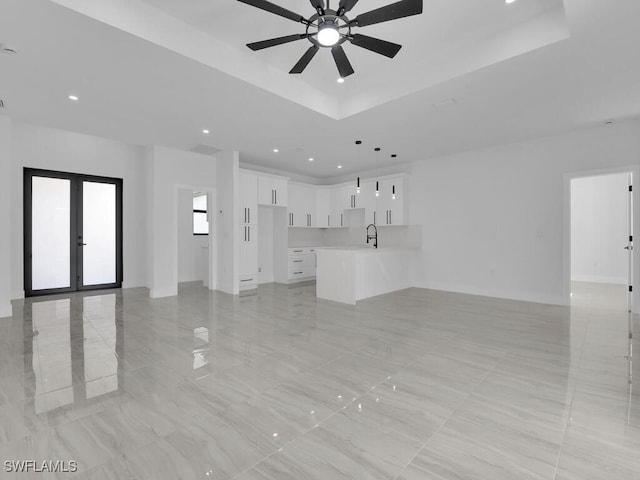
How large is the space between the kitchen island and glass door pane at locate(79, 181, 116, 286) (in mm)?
4763

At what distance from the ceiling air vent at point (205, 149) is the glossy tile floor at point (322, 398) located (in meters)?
3.55

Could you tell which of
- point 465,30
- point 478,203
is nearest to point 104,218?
point 465,30

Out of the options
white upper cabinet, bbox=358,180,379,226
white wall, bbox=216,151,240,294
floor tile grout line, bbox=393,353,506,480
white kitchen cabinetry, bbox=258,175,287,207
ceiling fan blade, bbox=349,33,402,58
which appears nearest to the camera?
floor tile grout line, bbox=393,353,506,480

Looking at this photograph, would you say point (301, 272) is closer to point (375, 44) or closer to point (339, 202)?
point (339, 202)

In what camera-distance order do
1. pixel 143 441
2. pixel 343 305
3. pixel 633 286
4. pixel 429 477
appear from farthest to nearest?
pixel 343 305 → pixel 633 286 → pixel 143 441 → pixel 429 477

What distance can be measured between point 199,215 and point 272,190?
8.19 feet

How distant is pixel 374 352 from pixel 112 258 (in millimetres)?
6485

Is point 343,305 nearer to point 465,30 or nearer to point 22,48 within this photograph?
point 465,30

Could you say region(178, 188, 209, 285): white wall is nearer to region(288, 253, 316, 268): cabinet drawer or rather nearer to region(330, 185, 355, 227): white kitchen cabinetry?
region(288, 253, 316, 268): cabinet drawer

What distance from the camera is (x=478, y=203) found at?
20.6 ft

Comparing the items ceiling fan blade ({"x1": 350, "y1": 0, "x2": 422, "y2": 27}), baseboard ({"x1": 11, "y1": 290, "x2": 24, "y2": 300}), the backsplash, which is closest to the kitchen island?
the backsplash

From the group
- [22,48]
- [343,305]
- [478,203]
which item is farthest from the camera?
[478,203]

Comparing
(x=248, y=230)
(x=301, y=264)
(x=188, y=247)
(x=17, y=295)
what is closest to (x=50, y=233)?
(x=17, y=295)

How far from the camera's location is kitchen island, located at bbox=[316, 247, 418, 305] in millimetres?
5359
